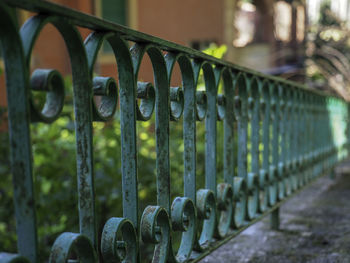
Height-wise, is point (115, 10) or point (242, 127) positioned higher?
point (115, 10)

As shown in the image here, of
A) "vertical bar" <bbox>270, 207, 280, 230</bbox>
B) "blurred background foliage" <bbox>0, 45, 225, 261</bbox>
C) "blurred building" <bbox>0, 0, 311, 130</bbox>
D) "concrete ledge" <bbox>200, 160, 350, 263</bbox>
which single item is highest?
"blurred building" <bbox>0, 0, 311, 130</bbox>

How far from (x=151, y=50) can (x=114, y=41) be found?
17 centimetres

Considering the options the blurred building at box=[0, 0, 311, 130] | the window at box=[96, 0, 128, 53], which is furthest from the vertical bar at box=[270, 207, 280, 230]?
the window at box=[96, 0, 128, 53]

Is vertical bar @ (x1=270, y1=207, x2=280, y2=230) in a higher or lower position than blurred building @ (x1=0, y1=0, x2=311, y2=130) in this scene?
Answer: lower

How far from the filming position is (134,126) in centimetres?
105

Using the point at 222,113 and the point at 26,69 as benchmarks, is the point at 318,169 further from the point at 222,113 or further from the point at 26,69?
the point at 26,69

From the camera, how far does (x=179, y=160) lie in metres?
2.99

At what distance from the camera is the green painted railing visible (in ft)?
2.37

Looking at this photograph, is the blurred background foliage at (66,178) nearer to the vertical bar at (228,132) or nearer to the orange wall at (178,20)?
the vertical bar at (228,132)

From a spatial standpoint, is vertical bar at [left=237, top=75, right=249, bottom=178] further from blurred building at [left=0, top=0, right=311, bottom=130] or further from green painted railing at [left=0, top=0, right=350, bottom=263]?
blurred building at [left=0, top=0, right=311, bottom=130]

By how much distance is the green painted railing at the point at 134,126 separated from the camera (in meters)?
0.72

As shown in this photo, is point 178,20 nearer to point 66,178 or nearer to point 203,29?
point 203,29

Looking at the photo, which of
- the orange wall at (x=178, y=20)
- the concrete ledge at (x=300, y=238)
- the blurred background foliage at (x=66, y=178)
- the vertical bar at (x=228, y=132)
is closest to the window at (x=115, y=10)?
the orange wall at (x=178, y=20)

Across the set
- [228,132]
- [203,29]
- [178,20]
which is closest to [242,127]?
[228,132]
